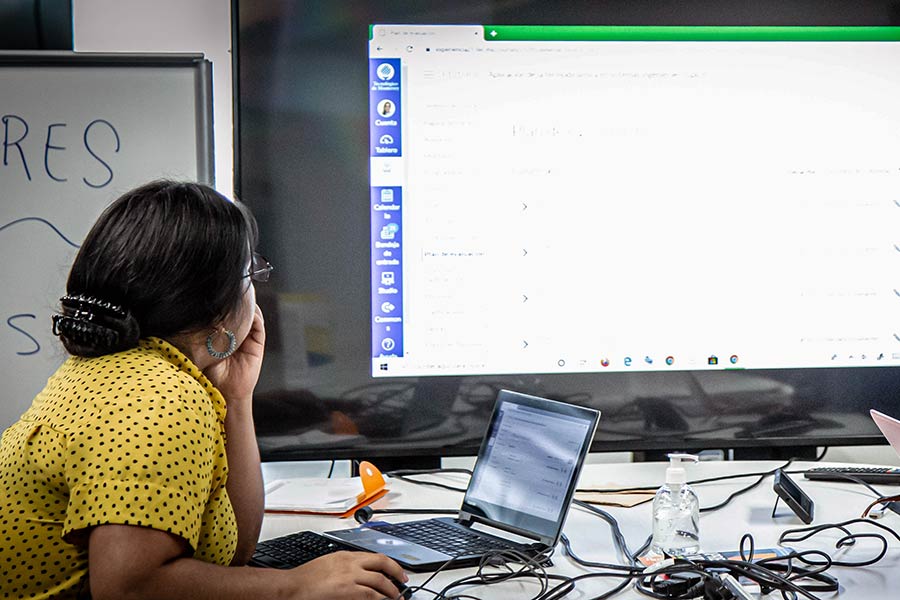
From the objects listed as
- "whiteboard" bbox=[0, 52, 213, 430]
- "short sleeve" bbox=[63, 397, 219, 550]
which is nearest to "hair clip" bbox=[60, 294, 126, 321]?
"short sleeve" bbox=[63, 397, 219, 550]

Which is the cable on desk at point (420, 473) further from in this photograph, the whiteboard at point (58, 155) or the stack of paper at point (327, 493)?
the whiteboard at point (58, 155)

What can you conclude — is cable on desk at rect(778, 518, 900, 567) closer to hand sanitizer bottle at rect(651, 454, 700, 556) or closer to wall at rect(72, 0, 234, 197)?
hand sanitizer bottle at rect(651, 454, 700, 556)

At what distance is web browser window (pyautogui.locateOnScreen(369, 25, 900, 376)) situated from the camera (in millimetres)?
1506

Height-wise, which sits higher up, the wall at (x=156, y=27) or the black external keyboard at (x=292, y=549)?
the wall at (x=156, y=27)

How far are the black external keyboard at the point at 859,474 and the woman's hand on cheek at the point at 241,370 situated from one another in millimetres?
975

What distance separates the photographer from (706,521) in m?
1.33

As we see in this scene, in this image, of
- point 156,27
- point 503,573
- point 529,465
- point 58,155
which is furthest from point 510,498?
point 156,27

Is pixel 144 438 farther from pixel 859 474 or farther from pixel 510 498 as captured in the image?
pixel 859 474

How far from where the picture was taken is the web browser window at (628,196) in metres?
1.51

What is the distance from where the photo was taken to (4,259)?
5.90 feet

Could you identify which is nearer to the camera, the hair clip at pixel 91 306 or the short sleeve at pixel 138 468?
the short sleeve at pixel 138 468

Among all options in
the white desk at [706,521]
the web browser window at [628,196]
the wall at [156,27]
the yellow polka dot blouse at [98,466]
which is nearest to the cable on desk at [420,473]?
the white desk at [706,521]

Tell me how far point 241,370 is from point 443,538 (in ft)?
1.30

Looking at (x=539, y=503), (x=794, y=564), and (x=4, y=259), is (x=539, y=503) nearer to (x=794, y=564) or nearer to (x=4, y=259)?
(x=794, y=564)
